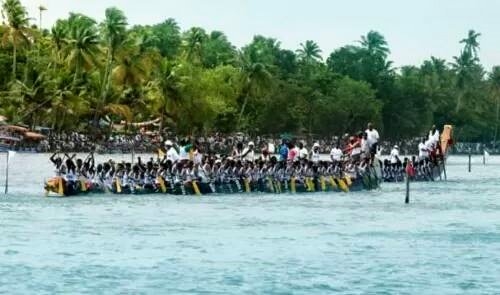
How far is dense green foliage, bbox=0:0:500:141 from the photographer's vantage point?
380 feet

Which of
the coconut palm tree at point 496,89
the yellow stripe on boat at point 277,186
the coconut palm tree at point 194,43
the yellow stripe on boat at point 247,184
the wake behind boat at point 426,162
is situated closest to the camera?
the yellow stripe on boat at point 247,184

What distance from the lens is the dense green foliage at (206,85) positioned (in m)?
116

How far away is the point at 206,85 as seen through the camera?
5034 inches

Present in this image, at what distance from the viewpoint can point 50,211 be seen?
46.2 m

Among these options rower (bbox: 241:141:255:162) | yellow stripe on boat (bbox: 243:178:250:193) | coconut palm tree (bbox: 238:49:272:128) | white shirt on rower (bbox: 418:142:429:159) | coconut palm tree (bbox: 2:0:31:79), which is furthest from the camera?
coconut palm tree (bbox: 238:49:272:128)

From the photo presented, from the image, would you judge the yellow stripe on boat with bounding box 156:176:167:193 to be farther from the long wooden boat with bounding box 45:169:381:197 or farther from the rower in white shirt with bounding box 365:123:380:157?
the rower in white shirt with bounding box 365:123:380:157

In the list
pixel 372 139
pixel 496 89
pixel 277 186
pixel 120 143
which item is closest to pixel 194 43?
pixel 120 143

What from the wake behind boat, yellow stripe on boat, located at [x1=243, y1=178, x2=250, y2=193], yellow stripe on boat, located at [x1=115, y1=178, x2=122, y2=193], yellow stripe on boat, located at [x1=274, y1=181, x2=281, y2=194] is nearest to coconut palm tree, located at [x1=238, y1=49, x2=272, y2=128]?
the wake behind boat

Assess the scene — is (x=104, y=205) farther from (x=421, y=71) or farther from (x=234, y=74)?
(x=421, y=71)

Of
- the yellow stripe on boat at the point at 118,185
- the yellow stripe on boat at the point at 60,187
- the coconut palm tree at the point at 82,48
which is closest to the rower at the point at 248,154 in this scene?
the yellow stripe on boat at the point at 118,185

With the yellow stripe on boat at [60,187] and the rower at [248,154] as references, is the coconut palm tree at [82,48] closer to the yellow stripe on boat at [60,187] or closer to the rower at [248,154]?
the rower at [248,154]

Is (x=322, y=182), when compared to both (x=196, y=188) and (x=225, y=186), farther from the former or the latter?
(x=196, y=188)

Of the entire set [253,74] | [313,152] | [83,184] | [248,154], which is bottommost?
[83,184]

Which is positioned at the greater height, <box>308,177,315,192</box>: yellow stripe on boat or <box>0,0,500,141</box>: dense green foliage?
<box>0,0,500,141</box>: dense green foliage
